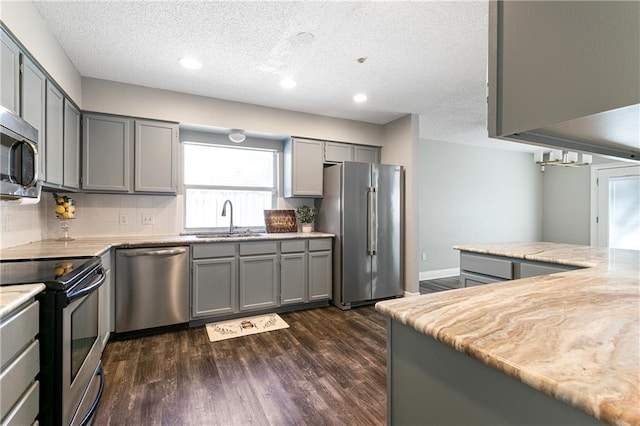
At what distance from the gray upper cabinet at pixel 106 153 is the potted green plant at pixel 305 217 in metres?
2.02

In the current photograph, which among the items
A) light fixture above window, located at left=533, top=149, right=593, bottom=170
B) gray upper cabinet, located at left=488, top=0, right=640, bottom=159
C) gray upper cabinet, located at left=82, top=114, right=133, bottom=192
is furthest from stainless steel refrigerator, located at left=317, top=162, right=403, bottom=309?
gray upper cabinet, located at left=488, top=0, right=640, bottom=159

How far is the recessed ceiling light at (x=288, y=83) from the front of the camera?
3090 millimetres

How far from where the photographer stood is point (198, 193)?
3.80 m

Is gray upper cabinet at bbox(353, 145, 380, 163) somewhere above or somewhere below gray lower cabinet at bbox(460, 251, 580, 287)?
above

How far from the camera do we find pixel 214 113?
140 inches

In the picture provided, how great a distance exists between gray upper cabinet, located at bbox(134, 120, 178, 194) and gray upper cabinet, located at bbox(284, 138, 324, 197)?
1.36 m

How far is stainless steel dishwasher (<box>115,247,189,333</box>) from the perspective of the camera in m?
2.80

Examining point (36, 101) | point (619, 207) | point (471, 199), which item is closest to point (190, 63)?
point (36, 101)

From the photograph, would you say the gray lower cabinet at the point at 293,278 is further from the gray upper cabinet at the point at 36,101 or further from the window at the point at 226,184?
the gray upper cabinet at the point at 36,101

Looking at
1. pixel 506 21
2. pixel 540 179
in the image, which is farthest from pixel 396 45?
pixel 540 179

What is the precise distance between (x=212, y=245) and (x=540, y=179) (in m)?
7.26

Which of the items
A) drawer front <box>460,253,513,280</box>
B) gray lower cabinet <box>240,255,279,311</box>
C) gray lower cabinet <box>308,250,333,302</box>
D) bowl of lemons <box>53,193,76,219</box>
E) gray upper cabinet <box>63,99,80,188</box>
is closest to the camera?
drawer front <box>460,253,513,280</box>

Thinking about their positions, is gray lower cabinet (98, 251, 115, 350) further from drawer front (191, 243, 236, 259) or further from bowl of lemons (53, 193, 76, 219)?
drawer front (191, 243, 236, 259)

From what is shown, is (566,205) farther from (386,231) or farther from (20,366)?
(20,366)
